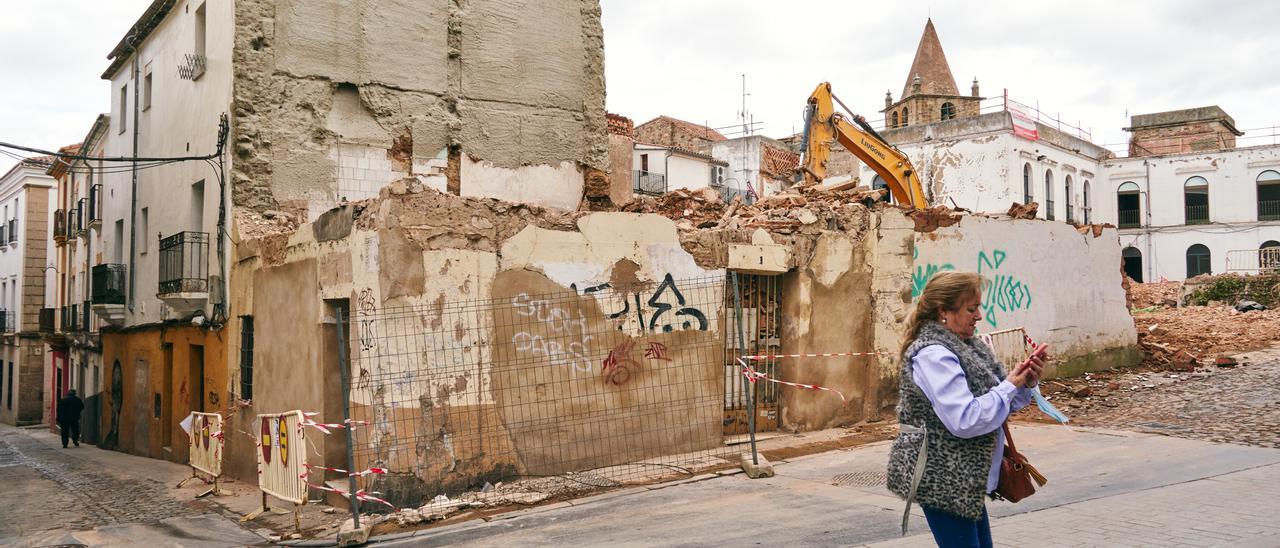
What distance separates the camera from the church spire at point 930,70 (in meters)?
58.1

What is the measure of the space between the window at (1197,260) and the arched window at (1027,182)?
12.1 metres

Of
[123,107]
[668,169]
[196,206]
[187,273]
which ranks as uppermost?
[668,169]

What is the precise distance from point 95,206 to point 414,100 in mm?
12715

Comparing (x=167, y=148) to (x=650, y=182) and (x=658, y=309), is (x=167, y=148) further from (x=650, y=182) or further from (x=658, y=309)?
(x=650, y=182)

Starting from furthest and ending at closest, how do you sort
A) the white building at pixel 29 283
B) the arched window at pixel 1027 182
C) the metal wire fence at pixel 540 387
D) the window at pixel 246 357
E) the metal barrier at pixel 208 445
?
the arched window at pixel 1027 182
the white building at pixel 29 283
the window at pixel 246 357
the metal barrier at pixel 208 445
the metal wire fence at pixel 540 387

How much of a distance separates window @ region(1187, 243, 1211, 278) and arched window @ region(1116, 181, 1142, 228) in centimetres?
286

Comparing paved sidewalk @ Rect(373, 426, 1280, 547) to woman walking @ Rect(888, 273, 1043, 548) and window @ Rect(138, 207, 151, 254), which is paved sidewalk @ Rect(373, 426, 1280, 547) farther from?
window @ Rect(138, 207, 151, 254)

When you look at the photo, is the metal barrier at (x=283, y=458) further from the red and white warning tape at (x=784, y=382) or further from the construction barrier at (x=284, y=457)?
the red and white warning tape at (x=784, y=382)

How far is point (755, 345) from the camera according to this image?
11.3 meters

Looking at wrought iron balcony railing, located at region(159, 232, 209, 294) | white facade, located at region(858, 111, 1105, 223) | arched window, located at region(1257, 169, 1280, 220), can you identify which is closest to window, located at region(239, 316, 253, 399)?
wrought iron balcony railing, located at region(159, 232, 209, 294)

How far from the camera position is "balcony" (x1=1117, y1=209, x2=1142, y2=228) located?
159 ft

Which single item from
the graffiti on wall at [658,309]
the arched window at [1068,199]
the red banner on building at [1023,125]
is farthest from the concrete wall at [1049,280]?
the arched window at [1068,199]

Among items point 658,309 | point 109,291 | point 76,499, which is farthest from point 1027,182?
point 76,499

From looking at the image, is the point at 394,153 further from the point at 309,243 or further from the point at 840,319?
the point at 840,319
